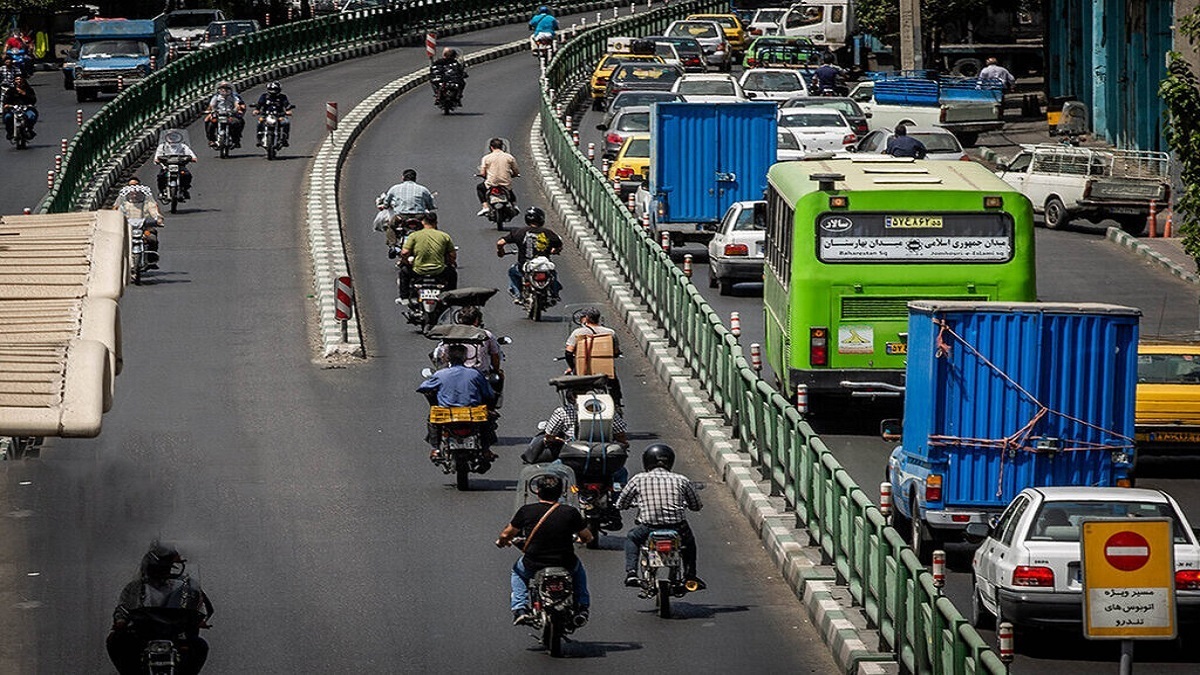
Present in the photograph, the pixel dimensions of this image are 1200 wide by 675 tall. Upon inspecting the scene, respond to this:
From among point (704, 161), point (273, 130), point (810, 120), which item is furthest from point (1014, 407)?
point (273, 130)

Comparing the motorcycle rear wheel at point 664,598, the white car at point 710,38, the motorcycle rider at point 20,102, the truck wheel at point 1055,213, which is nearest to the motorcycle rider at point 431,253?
the motorcycle rear wheel at point 664,598

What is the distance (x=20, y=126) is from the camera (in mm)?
52906

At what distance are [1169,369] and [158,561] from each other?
44.1 feet

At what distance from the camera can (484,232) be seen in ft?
130

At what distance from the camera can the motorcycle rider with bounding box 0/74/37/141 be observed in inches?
2096

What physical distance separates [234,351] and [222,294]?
4.71 m

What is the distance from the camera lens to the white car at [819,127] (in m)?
46.6

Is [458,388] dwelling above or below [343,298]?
below

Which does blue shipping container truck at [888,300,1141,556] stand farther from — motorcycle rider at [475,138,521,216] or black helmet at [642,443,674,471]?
motorcycle rider at [475,138,521,216]

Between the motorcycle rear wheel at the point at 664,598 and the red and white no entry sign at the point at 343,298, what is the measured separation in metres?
12.8

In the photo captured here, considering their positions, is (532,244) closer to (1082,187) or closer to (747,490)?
(747,490)

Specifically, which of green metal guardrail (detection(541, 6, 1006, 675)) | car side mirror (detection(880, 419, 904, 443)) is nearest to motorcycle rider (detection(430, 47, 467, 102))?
green metal guardrail (detection(541, 6, 1006, 675))

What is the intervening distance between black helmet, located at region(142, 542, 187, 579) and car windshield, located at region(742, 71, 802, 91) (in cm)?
4405

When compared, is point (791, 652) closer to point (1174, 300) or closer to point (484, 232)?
point (1174, 300)
